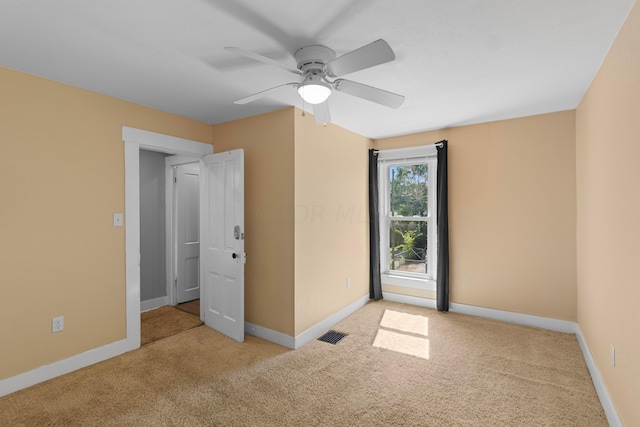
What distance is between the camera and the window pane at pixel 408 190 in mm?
4375

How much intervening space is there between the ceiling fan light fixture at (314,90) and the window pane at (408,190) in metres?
2.82

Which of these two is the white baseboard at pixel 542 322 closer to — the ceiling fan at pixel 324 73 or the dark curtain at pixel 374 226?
the dark curtain at pixel 374 226

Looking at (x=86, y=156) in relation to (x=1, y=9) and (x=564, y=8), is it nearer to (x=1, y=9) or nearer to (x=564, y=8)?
(x=1, y=9)

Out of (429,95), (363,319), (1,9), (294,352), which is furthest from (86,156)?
(363,319)

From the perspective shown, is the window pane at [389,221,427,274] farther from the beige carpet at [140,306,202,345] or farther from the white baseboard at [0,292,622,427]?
the beige carpet at [140,306,202,345]

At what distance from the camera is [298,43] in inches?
74.4

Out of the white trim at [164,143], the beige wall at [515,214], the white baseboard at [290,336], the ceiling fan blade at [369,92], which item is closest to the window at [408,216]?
A: the beige wall at [515,214]

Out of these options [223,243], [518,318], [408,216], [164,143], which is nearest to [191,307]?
[223,243]

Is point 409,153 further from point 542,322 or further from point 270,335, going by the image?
point 270,335

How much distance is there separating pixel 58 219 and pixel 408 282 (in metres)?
4.07

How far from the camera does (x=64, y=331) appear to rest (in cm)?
257

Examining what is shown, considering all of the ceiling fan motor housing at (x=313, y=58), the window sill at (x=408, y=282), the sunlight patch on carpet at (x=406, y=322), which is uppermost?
the ceiling fan motor housing at (x=313, y=58)

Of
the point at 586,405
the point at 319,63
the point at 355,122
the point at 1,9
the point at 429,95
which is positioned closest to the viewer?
the point at 1,9

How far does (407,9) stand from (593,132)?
83.3 inches
